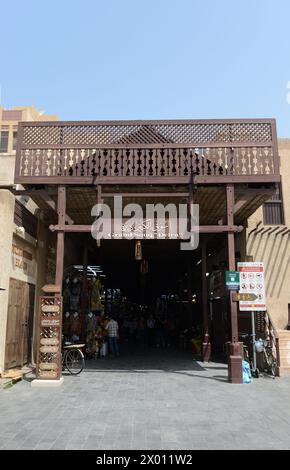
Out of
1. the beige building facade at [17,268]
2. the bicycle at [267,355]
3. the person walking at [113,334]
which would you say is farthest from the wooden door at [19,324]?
the bicycle at [267,355]

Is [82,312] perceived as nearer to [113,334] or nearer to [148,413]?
[113,334]

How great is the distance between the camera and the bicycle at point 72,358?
35.7 ft

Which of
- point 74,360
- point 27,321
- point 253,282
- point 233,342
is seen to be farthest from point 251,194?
point 27,321

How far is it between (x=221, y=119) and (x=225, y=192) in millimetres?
1966

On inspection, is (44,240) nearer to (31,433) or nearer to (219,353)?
(219,353)

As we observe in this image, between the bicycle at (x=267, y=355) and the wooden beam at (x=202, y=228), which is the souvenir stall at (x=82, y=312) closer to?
the wooden beam at (x=202, y=228)

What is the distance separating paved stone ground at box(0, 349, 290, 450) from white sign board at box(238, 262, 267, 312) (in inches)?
73.8

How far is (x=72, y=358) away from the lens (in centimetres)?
1109

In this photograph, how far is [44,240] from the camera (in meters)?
13.8

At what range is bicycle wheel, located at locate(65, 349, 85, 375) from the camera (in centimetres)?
1088

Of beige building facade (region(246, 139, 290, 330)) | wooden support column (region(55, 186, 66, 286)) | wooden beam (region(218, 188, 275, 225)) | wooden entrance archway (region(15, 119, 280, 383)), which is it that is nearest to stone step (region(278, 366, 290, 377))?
beige building facade (region(246, 139, 290, 330))

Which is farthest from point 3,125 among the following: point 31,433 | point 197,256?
point 31,433

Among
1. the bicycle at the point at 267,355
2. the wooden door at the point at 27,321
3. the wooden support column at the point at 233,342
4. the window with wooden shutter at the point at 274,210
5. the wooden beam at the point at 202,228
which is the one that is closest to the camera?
the wooden support column at the point at 233,342
